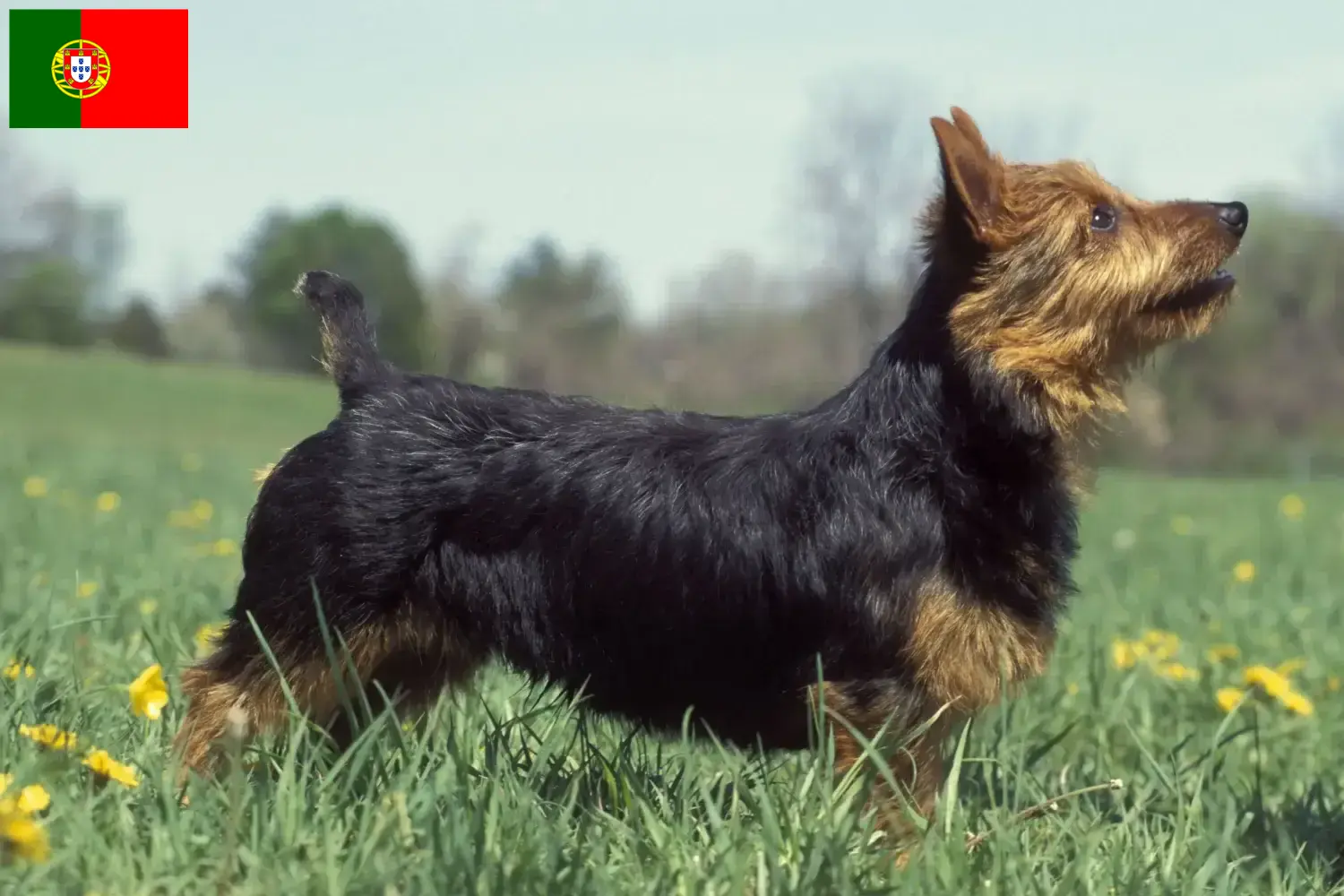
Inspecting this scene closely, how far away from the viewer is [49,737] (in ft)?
9.61

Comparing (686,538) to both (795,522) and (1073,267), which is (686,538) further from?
(1073,267)

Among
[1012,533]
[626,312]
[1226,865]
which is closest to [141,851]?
[1012,533]

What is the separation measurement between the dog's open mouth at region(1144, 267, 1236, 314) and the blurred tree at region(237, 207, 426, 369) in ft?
31.2

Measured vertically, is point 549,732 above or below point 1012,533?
below

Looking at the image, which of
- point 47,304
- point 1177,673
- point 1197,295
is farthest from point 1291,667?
point 47,304

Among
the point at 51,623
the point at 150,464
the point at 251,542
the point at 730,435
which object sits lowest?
the point at 150,464

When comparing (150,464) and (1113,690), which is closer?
(1113,690)

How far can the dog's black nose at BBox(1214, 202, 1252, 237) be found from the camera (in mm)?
3604

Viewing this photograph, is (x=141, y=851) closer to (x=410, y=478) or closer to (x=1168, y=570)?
(x=410, y=478)

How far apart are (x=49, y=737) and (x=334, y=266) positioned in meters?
11.4

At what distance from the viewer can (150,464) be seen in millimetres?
15648

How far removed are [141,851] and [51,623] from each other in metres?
2.39

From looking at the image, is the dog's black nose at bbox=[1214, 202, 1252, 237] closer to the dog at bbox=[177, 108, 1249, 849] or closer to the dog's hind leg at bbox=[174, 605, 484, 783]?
the dog at bbox=[177, 108, 1249, 849]

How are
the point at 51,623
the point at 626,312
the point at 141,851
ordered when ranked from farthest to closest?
the point at 626,312 < the point at 51,623 < the point at 141,851
